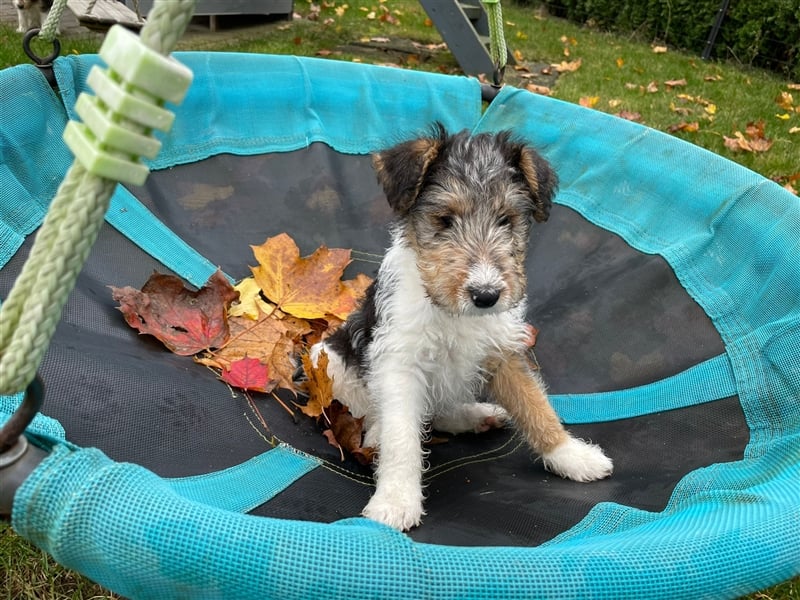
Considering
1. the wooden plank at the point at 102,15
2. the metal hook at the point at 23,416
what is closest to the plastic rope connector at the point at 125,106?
the metal hook at the point at 23,416

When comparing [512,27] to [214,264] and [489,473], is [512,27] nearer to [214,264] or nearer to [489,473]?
[214,264]

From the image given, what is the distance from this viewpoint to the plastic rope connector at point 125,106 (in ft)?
3.78

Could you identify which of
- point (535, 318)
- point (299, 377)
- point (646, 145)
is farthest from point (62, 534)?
point (646, 145)

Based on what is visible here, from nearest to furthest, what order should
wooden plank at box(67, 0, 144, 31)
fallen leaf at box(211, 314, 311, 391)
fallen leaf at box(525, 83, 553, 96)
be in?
fallen leaf at box(211, 314, 311, 391), wooden plank at box(67, 0, 144, 31), fallen leaf at box(525, 83, 553, 96)

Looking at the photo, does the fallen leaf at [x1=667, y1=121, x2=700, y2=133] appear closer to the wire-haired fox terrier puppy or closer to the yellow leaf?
the wire-haired fox terrier puppy

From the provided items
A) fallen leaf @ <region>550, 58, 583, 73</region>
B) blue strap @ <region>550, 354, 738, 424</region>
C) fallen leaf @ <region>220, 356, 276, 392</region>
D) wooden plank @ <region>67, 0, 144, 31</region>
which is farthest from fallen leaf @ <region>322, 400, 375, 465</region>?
fallen leaf @ <region>550, 58, 583, 73</region>

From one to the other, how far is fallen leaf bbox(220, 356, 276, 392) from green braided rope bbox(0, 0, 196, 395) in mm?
1863

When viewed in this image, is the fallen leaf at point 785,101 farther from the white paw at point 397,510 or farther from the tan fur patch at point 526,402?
the white paw at point 397,510

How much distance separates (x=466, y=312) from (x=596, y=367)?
4.39ft

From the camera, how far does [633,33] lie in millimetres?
13055

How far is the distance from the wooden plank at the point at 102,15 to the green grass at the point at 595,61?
0.92m

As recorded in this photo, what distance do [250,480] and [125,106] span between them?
5.48ft

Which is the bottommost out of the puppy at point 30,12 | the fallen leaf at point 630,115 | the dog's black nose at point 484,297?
the puppy at point 30,12

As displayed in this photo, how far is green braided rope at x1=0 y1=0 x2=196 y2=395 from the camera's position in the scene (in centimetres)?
123
